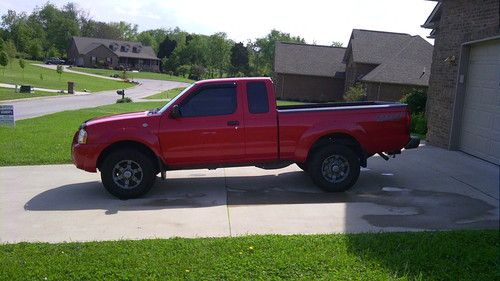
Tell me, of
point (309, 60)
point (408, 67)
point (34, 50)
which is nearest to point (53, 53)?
point (34, 50)

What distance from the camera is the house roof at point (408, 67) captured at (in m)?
36.2

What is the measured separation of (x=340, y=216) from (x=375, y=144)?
6.05 feet

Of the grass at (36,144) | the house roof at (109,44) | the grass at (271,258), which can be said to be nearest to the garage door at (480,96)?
the grass at (271,258)

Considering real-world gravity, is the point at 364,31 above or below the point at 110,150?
above

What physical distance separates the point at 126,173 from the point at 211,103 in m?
1.69

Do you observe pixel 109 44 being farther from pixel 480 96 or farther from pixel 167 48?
A: pixel 480 96

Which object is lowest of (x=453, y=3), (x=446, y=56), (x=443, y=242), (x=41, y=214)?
(x=41, y=214)

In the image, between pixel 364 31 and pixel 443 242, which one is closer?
pixel 443 242

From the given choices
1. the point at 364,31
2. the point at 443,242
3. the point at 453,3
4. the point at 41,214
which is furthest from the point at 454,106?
the point at 364,31

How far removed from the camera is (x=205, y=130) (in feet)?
24.5

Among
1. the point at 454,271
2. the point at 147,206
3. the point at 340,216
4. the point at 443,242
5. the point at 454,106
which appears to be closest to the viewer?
the point at 454,271

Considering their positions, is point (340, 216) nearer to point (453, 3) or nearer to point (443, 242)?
point (443, 242)

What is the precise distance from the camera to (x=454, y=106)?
11391 millimetres

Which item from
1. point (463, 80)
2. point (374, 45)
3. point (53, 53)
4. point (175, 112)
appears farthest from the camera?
point (53, 53)
